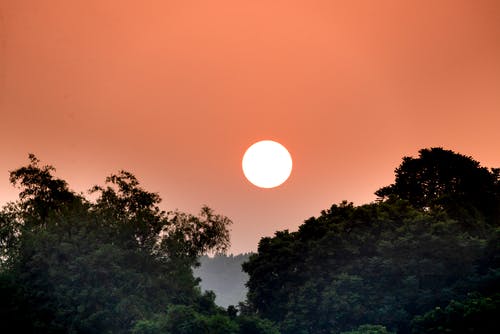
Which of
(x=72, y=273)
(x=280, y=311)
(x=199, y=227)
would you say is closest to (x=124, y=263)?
(x=72, y=273)

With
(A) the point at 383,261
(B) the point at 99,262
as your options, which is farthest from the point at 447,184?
(B) the point at 99,262

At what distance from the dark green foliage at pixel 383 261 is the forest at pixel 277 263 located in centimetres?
10

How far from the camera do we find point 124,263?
150ft

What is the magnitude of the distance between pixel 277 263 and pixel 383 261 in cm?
1036

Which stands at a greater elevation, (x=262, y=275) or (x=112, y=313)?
(x=262, y=275)

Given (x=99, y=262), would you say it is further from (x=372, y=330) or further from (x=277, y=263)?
(x=372, y=330)

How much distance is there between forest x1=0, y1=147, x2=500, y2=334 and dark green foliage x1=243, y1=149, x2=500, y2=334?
101 mm

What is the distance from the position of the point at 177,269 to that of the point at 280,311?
934 cm

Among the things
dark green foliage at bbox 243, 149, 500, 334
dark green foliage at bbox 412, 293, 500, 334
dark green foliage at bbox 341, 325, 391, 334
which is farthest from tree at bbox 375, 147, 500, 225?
dark green foliage at bbox 341, 325, 391, 334

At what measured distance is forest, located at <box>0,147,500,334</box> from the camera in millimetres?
38906

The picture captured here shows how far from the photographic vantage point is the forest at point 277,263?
128ft

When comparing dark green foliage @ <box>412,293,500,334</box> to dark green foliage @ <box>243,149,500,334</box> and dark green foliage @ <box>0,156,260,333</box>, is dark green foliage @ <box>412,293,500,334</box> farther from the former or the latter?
dark green foliage @ <box>0,156,260,333</box>

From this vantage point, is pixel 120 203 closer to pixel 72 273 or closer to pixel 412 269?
pixel 72 273

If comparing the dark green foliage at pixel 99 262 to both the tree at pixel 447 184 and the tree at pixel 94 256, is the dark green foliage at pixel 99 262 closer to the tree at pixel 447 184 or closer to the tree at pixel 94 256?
the tree at pixel 94 256
